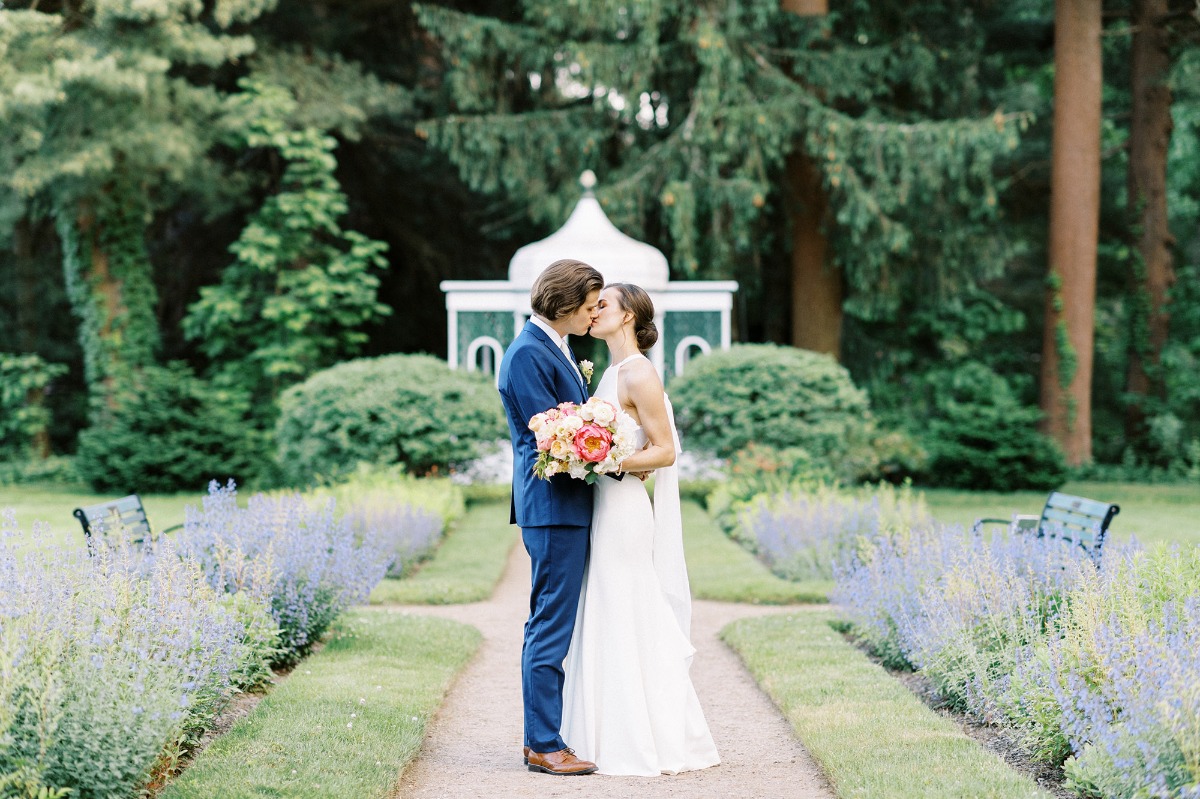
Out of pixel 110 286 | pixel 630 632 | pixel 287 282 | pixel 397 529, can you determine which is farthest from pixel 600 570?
pixel 110 286

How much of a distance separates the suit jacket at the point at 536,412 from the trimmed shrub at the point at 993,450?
12679 mm

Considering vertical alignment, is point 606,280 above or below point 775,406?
above

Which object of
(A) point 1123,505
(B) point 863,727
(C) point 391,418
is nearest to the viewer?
(B) point 863,727

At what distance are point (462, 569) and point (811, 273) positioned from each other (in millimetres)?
11133

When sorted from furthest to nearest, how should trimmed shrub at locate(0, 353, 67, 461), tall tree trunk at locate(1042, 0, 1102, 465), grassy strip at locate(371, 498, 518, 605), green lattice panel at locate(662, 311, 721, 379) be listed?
trimmed shrub at locate(0, 353, 67, 461) < tall tree trunk at locate(1042, 0, 1102, 465) < green lattice panel at locate(662, 311, 721, 379) < grassy strip at locate(371, 498, 518, 605)

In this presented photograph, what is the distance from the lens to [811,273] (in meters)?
19.9

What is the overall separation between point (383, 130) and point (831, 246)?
8280mm

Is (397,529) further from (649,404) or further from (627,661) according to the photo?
(649,404)

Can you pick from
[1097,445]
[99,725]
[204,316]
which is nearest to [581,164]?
[204,316]

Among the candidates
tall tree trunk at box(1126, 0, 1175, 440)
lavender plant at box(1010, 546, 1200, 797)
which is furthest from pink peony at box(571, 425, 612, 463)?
tall tree trunk at box(1126, 0, 1175, 440)

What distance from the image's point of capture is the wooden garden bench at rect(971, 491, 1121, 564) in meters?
7.23

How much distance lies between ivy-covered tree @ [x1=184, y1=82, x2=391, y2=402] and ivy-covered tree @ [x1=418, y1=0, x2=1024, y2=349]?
2.05 metres

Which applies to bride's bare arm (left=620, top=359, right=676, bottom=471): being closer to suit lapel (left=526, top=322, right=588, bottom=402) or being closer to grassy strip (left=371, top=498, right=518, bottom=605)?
suit lapel (left=526, top=322, right=588, bottom=402)

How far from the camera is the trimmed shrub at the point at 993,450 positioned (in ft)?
54.3
